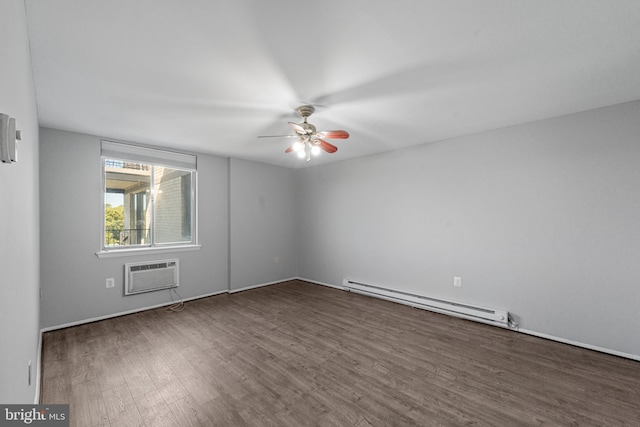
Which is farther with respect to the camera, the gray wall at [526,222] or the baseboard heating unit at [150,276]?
the baseboard heating unit at [150,276]

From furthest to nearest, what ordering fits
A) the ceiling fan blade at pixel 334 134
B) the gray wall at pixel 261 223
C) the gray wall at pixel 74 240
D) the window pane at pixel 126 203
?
the gray wall at pixel 261 223, the window pane at pixel 126 203, the gray wall at pixel 74 240, the ceiling fan blade at pixel 334 134

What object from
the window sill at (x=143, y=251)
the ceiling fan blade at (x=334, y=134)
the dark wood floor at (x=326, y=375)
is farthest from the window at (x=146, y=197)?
the ceiling fan blade at (x=334, y=134)

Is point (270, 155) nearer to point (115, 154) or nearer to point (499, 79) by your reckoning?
point (115, 154)

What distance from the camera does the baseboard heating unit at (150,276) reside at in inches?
153

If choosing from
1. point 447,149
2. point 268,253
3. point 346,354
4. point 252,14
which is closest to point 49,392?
point 346,354

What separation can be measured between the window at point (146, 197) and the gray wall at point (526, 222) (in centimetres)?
307

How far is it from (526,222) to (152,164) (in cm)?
525

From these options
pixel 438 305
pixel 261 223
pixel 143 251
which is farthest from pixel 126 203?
pixel 438 305

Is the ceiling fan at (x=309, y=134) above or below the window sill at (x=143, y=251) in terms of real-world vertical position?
above

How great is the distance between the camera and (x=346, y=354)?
2744 mm

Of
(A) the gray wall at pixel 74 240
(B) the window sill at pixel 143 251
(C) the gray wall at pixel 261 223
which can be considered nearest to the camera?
(A) the gray wall at pixel 74 240

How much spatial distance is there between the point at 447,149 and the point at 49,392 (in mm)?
4947

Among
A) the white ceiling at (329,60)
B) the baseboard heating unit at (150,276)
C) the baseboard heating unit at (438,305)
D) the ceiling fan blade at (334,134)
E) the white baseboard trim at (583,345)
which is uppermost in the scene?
the white ceiling at (329,60)

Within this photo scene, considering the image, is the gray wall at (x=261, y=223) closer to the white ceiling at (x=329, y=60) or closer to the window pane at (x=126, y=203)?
the window pane at (x=126, y=203)
